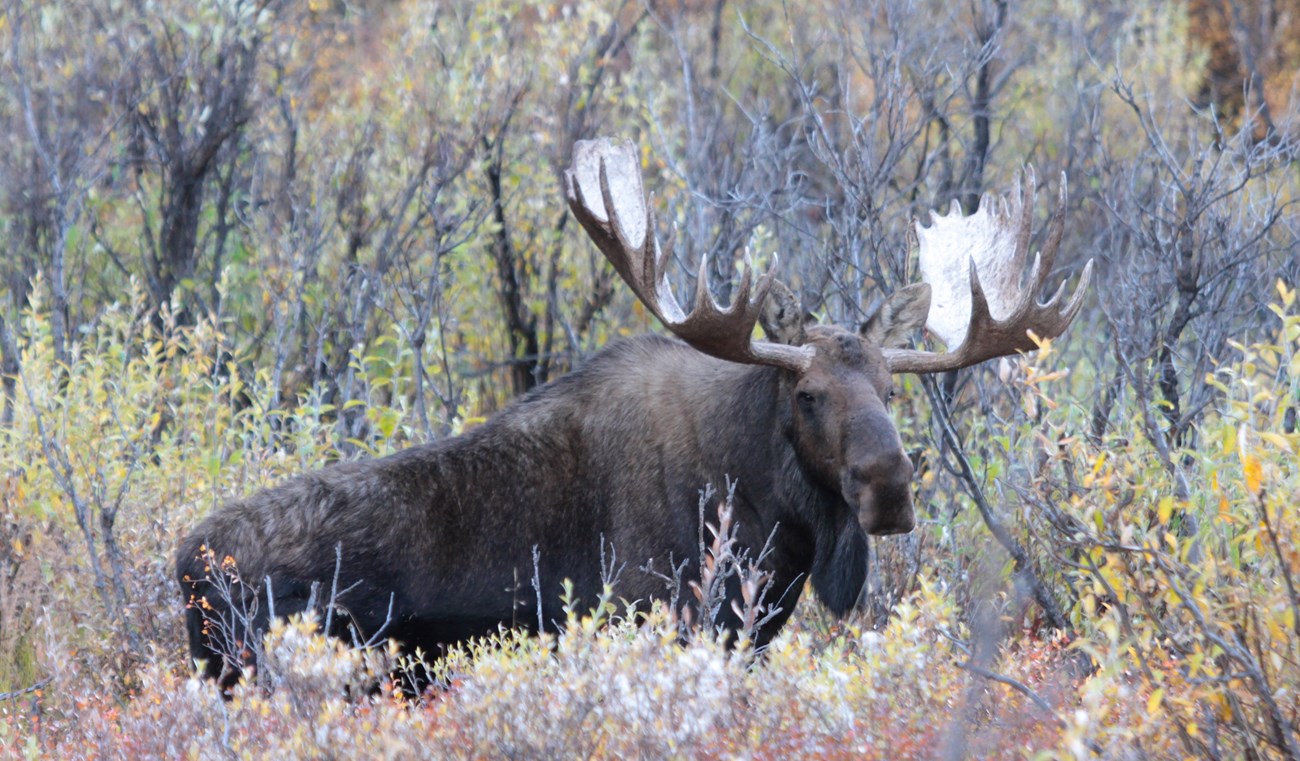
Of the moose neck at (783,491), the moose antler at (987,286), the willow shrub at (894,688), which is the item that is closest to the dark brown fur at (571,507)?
the moose neck at (783,491)

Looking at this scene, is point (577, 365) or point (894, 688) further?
point (577, 365)

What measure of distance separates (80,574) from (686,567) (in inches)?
96.6

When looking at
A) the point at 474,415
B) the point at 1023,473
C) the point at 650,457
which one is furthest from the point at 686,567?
the point at 474,415

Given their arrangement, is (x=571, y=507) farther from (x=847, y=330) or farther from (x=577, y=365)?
(x=847, y=330)

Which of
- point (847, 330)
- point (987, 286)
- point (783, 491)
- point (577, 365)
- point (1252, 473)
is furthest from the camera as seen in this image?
point (987, 286)

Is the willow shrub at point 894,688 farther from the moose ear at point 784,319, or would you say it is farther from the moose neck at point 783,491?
the moose ear at point 784,319

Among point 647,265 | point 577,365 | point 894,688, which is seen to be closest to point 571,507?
point 577,365

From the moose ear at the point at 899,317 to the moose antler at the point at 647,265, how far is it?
0.34 metres

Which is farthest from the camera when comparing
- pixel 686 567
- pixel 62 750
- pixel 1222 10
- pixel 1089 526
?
pixel 1222 10

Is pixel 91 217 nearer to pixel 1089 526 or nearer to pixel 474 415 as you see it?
pixel 474 415

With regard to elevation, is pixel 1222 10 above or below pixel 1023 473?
above

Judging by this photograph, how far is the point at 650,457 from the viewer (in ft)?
16.1

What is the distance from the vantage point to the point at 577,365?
527 centimetres

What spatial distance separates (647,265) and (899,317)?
0.87 metres
